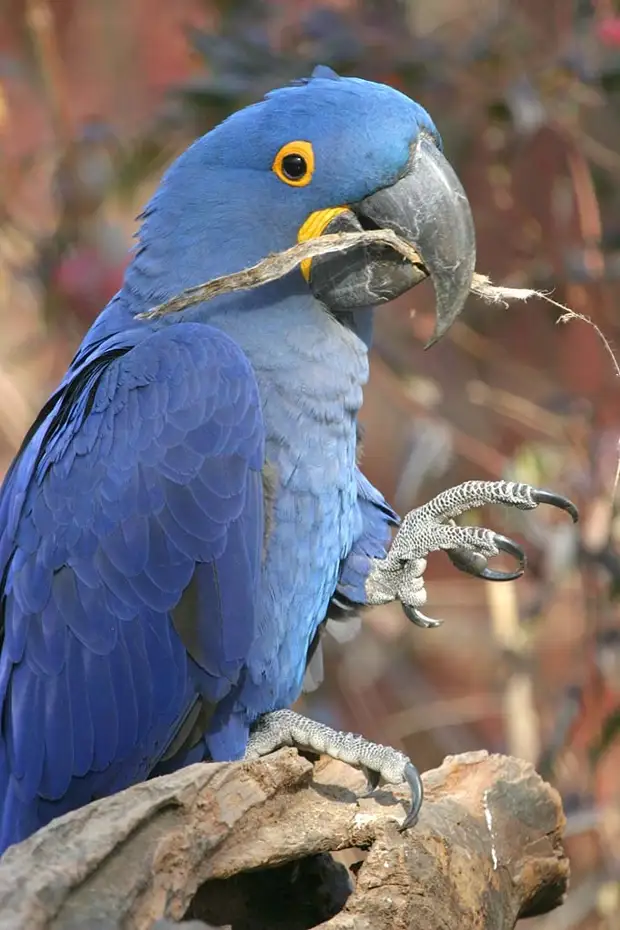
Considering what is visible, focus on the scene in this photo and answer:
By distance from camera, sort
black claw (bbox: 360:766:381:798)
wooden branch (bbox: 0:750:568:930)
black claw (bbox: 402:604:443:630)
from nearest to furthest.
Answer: wooden branch (bbox: 0:750:568:930), black claw (bbox: 360:766:381:798), black claw (bbox: 402:604:443:630)

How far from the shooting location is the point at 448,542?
193 centimetres

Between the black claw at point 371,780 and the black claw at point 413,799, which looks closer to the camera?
the black claw at point 413,799

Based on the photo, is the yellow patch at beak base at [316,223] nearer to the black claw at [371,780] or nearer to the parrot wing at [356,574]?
the parrot wing at [356,574]

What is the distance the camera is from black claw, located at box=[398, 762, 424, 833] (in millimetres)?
1635

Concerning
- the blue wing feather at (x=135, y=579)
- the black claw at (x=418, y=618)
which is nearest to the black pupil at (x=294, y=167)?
the blue wing feather at (x=135, y=579)

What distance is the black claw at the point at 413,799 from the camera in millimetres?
1635

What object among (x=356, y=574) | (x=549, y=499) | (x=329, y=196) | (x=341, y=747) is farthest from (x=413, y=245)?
(x=341, y=747)

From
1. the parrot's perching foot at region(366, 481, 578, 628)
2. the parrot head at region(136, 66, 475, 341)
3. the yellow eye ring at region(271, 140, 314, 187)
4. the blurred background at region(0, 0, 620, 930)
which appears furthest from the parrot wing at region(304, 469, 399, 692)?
the blurred background at region(0, 0, 620, 930)

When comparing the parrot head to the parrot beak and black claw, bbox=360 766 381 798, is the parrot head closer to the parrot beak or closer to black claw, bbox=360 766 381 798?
the parrot beak

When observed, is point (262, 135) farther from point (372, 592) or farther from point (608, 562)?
point (608, 562)

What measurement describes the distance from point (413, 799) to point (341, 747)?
146mm

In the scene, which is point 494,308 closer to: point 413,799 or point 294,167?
point 294,167

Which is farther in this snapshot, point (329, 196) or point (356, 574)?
point (356, 574)

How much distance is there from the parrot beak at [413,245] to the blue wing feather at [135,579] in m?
0.21
